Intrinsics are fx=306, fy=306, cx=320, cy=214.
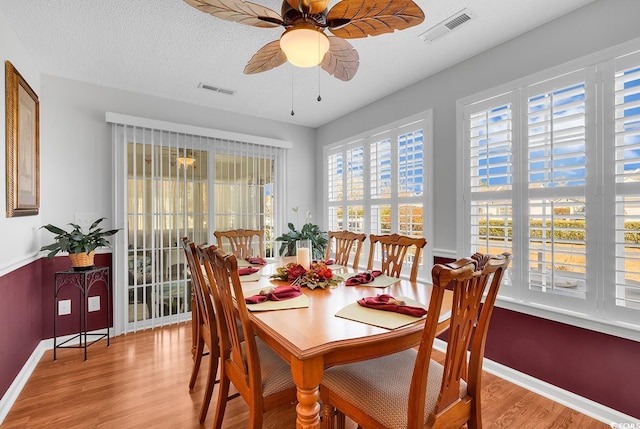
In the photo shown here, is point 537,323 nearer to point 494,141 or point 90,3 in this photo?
point 494,141

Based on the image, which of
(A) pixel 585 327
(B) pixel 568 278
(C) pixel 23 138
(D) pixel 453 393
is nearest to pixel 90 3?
(C) pixel 23 138

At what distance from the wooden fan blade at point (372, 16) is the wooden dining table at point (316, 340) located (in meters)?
1.46

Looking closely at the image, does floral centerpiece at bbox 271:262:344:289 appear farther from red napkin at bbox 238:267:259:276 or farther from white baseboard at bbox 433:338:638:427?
white baseboard at bbox 433:338:638:427

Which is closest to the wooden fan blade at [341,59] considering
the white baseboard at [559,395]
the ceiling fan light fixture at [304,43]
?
the ceiling fan light fixture at [304,43]

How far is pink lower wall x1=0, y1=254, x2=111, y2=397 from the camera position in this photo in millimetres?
2062

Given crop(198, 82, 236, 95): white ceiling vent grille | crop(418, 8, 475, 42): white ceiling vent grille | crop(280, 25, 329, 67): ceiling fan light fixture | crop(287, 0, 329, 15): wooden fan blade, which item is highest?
crop(198, 82, 236, 95): white ceiling vent grille

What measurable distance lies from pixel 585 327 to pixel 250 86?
345 cm

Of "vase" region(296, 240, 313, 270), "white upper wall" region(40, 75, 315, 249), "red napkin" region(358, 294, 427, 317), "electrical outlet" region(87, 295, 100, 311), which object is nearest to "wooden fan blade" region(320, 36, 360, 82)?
"vase" region(296, 240, 313, 270)

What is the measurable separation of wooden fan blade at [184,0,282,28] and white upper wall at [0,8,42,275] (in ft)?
5.29

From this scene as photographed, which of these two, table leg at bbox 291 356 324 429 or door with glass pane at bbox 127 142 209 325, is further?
door with glass pane at bbox 127 142 209 325

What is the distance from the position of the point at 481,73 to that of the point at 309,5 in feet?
5.75

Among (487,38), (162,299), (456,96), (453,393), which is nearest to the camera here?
(453,393)

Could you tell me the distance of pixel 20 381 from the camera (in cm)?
226

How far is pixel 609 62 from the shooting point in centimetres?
190
